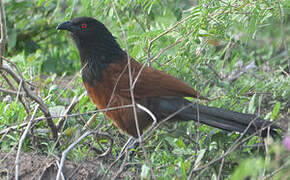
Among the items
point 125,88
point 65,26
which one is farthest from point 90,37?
point 125,88

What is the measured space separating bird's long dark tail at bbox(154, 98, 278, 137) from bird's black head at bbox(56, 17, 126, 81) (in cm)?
59

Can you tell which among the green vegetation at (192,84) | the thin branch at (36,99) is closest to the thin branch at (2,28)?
the thin branch at (36,99)

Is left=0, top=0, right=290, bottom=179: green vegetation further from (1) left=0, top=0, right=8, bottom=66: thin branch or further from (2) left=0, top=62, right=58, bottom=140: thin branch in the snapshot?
(1) left=0, top=0, right=8, bottom=66: thin branch

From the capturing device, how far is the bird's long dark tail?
115 inches

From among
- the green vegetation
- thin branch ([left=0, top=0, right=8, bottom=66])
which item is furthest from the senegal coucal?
thin branch ([left=0, top=0, right=8, bottom=66])

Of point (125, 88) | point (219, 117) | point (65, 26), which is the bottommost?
point (219, 117)

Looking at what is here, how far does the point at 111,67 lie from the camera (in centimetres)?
356

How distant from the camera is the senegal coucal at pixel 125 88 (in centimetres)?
335

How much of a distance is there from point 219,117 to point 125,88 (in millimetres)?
745

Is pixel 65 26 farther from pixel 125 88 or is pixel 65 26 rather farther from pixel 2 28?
pixel 2 28

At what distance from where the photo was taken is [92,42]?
3688 millimetres

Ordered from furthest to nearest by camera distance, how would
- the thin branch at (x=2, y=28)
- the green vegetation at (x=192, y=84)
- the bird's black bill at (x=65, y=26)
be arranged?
the bird's black bill at (x=65, y=26) < the green vegetation at (x=192, y=84) < the thin branch at (x=2, y=28)

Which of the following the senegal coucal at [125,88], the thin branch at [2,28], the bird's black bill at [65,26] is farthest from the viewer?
the bird's black bill at [65,26]

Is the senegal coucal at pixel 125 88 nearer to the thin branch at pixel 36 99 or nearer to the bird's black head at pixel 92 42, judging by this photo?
the bird's black head at pixel 92 42
